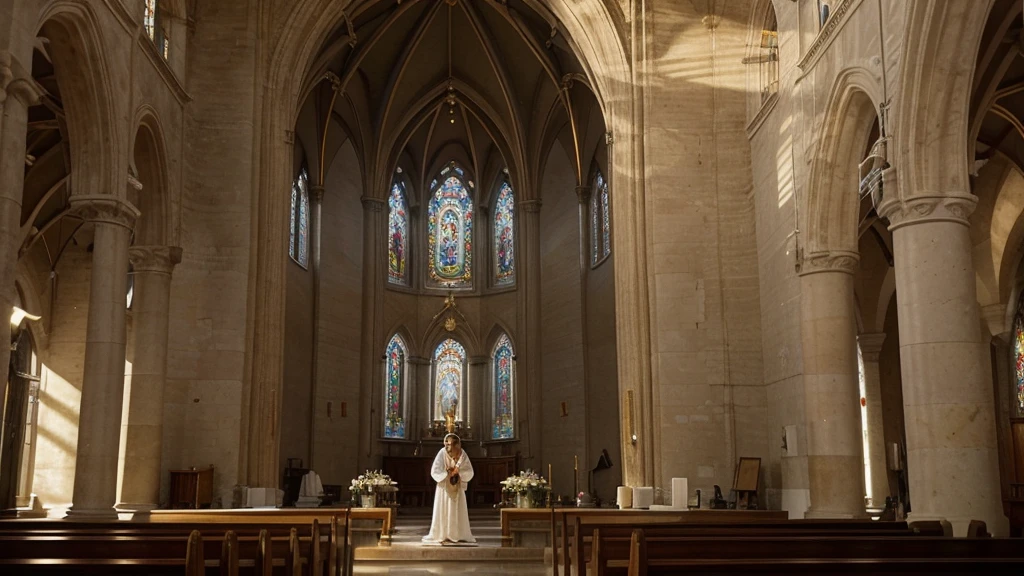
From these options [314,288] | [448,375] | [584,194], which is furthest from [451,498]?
[448,375]

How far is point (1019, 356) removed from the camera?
73.0 feet

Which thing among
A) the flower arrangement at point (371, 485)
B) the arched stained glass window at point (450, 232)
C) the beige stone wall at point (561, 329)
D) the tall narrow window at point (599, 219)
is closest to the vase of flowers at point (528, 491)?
the flower arrangement at point (371, 485)

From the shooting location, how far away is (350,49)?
29391 mm

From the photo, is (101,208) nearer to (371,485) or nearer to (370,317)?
(371,485)

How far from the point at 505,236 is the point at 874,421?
14992 mm

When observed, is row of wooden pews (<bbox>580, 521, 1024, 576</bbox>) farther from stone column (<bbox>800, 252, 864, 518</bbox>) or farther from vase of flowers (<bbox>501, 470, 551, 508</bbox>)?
vase of flowers (<bbox>501, 470, 551, 508</bbox>)

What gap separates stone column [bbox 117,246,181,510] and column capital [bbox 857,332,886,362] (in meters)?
15.6

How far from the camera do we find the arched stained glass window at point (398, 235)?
34.6 metres

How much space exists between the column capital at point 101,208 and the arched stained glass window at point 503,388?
1873 cm

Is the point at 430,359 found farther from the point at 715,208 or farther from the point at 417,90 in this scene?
the point at 715,208

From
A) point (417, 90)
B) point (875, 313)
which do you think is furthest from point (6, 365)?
point (417, 90)

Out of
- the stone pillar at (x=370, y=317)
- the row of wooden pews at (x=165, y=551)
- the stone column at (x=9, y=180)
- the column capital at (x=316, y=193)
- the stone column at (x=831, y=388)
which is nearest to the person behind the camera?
the row of wooden pews at (x=165, y=551)

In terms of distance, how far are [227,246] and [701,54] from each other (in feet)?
33.9

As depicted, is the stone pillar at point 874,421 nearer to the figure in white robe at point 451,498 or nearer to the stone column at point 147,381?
the figure in white robe at point 451,498
